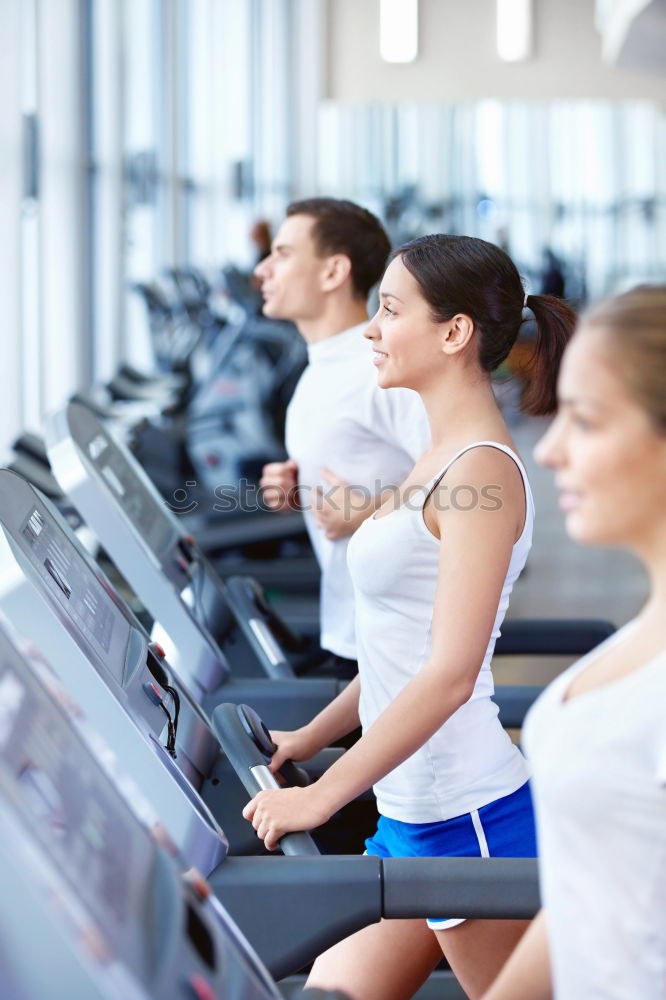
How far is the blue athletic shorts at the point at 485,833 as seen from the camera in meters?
1.60

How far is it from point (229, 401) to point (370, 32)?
7153mm

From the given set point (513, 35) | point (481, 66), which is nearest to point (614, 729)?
point (481, 66)

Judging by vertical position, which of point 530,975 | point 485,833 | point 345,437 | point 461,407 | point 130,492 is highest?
point 461,407

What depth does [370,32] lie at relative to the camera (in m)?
12.0

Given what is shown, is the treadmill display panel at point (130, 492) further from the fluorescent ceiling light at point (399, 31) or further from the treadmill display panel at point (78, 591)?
the fluorescent ceiling light at point (399, 31)

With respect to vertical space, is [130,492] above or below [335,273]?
below

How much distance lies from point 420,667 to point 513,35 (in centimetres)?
1109

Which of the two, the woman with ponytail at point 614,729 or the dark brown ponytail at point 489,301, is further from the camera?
the dark brown ponytail at point 489,301

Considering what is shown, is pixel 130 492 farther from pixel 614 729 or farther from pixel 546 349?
pixel 614 729

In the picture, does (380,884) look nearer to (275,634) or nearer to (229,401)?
(275,634)

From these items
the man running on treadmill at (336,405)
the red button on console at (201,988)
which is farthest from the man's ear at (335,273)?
the red button on console at (201,988)

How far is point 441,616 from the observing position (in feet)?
4.82

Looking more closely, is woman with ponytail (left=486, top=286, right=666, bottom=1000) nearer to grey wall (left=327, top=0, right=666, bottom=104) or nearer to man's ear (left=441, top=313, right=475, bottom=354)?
man's ear (left=441, top=313, right=475, bottom=354)

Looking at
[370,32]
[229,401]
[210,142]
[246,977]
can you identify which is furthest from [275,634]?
[370,32]
